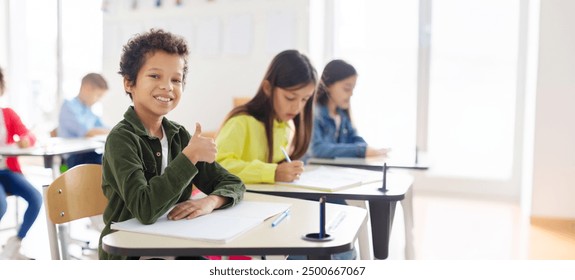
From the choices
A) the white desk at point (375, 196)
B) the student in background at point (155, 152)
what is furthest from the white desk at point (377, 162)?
the student in background at point (155, 152)

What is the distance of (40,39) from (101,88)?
21cm

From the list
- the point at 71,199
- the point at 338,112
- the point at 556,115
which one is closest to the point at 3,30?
the point at 71,199

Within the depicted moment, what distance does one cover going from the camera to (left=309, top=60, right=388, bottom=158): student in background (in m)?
2.15

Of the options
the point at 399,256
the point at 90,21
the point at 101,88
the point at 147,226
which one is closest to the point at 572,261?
the point at 399,256

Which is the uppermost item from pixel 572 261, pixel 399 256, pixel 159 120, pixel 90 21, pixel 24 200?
pixel 90 21

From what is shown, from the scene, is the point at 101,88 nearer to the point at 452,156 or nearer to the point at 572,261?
the point at 572,261

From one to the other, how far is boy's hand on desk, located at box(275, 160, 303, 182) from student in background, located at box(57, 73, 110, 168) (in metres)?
0.44

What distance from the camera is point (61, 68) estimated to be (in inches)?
52.2

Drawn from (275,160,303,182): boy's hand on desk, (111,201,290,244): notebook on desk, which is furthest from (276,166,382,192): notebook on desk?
(111,201,290,244): notebook on desk

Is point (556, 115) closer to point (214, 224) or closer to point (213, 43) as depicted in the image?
point (213, 43)

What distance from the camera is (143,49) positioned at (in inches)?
43.6

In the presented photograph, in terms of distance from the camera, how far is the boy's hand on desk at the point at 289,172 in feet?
4.69

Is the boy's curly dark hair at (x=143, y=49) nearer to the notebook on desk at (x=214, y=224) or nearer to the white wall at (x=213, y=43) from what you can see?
the white wall at (x=213, y=43)

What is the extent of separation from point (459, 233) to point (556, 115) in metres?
0.71
